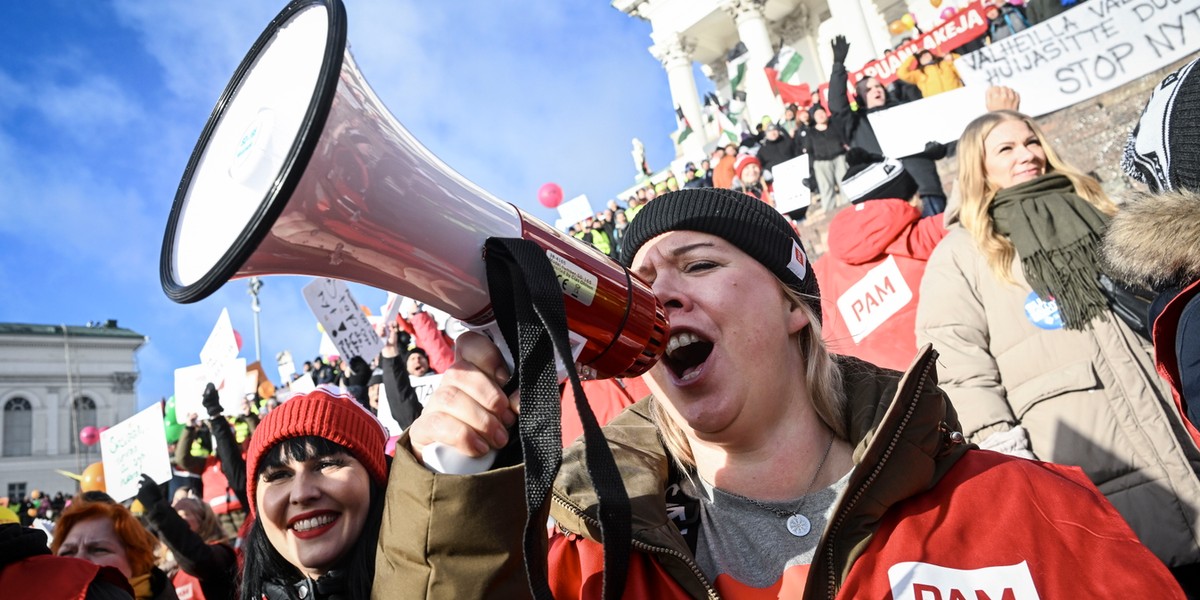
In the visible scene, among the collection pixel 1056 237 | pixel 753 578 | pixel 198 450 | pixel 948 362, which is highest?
pixel 198 450

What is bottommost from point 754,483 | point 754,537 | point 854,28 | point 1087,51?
point 754,537

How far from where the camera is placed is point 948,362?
3053 millimetres

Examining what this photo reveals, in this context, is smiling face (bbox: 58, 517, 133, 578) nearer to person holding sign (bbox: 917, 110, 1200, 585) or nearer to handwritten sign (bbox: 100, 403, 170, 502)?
handwritten sign (bbox: 100, 403, 170, 502)

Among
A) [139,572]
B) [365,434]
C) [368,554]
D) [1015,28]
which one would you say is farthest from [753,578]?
[1015,28]

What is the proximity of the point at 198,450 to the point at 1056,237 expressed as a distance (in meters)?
9.01

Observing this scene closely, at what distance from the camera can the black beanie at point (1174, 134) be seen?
1.89m

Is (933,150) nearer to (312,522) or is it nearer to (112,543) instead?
(312,522)

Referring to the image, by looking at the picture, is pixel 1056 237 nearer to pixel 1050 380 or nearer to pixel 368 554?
pixel 1050 380

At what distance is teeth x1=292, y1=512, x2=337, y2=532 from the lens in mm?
2555

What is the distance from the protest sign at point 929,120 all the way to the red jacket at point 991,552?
236 inches

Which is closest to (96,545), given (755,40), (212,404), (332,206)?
(212,404)

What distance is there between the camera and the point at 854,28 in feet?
108

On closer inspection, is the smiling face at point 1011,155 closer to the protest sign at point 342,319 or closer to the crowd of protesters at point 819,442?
the crowd of protesters at point 819,442

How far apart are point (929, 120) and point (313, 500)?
20.9 ft
